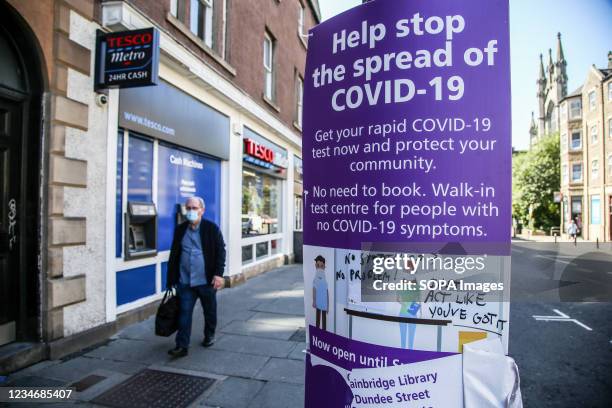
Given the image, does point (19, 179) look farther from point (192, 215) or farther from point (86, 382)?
point (86, 382)

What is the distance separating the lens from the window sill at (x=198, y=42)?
20.6ft

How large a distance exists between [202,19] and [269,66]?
4.03 metres

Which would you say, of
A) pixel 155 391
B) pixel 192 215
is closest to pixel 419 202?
→ pixel 155 391

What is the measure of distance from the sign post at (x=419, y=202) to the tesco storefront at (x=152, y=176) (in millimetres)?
4579

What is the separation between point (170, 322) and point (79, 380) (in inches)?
38.5

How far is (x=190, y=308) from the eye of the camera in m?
4.41

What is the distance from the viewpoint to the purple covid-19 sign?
1529mm

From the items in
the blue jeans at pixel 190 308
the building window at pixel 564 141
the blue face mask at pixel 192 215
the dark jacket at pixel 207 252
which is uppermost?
the building window at pixel 564 141

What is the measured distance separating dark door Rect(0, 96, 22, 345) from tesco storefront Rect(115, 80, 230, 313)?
4.19ft

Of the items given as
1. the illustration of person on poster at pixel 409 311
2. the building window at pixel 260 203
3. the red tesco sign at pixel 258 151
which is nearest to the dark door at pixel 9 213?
the illustration of person on poster at pixel 409 311

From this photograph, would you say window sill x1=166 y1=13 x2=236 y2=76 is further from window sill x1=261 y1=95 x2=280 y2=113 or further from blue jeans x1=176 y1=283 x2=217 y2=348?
blue jeans x1=176 y1=283 x2=217 y2=348

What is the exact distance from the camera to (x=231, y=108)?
8.55 meters

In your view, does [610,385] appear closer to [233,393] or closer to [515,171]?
[233,393]

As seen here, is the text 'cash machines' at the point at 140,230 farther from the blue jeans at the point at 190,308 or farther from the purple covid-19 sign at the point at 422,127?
the purple covid-19 sign at the point at 422,127
